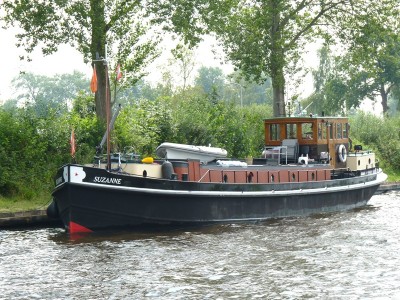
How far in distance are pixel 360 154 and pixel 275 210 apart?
677 cm

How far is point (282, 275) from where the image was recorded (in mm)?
18297

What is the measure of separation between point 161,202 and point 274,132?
28.4ft

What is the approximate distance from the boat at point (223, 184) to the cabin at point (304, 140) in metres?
0.04

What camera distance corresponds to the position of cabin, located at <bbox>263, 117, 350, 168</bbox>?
102ft

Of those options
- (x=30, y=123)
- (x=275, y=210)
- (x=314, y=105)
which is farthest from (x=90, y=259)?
(x=314, y=105)

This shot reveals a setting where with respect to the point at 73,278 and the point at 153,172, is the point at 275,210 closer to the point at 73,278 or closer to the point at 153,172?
the point at 153,172

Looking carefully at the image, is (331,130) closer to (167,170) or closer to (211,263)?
(167,170)

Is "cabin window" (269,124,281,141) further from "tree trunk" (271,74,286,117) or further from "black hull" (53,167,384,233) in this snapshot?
"tree trunk" (271,74,286,117)

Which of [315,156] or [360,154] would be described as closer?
[315,156]

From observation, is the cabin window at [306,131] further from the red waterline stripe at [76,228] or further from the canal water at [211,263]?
the red waterline stripe at [76,228]

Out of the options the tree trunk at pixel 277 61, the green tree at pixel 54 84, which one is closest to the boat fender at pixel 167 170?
the tree trunk at pixel 277 61

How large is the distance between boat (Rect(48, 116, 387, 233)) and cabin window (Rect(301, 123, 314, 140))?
0.13ft

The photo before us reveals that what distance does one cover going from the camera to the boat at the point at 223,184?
24.1 metres

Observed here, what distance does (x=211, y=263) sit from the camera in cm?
1981
